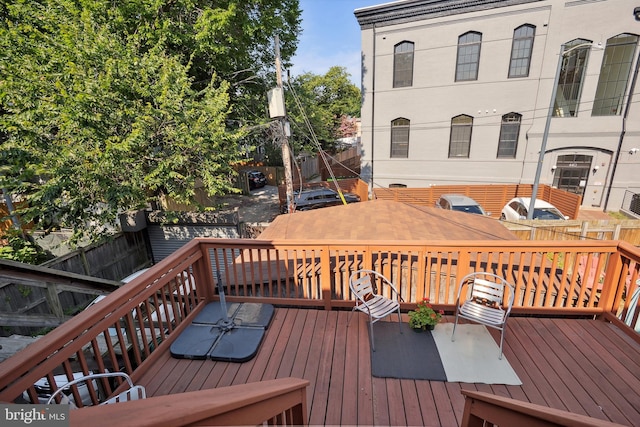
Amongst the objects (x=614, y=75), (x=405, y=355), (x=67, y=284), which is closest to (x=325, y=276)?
(x=405, y=355)

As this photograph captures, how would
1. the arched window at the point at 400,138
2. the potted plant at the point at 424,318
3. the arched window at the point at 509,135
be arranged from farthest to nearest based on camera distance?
1. the arched window at the point at 400,138
2. the arched window at the point at 509,135
3. the potted plant at the point at 424,318

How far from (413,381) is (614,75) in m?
15.6

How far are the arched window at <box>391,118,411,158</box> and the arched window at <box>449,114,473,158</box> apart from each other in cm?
202

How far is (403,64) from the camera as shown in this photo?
13391 mm

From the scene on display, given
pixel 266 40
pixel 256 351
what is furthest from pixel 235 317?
pixel 266 40

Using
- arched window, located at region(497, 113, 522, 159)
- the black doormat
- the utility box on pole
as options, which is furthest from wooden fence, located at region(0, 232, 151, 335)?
arched window, located at region(497, 113, 522, 159)

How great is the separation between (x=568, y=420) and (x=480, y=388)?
1.66m

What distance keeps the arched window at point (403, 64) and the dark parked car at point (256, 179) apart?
→ 31.5 feet

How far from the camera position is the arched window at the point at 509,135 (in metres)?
12.5

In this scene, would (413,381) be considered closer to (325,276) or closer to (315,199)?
(325,276)

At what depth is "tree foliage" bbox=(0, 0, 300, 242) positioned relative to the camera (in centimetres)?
550

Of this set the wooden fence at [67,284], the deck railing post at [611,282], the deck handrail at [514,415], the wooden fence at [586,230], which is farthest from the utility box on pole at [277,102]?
the deck handrail at [514,415]

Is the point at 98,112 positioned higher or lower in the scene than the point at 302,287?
higher

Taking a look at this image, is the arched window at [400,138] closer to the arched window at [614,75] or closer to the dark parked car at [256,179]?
the arched window at [614,75]
